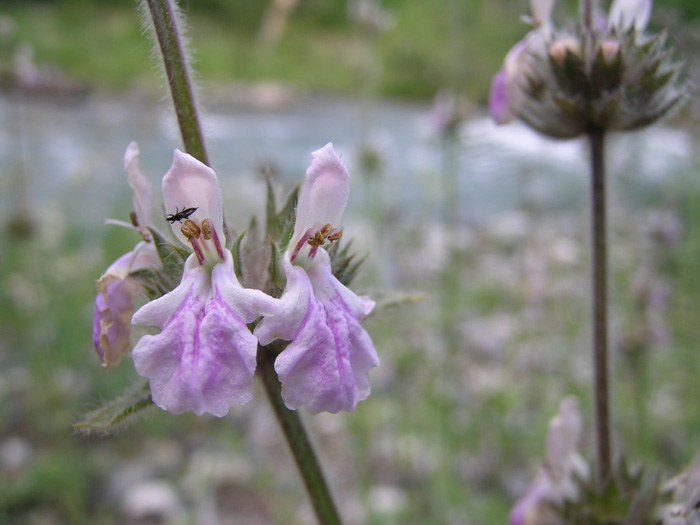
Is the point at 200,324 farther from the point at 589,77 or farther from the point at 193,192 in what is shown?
the point at 589,77

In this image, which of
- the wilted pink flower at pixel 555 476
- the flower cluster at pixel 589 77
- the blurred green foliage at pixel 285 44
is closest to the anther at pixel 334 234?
the flower cluster at pixel 589 77

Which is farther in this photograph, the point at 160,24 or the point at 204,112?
the point at 204,112

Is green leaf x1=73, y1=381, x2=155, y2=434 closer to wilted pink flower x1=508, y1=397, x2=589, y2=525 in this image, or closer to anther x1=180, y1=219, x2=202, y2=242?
anther x1=180, y1=219, x2=202, y2=242

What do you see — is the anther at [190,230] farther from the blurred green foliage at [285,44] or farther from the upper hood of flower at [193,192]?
the blurred green foliage at [285,44]

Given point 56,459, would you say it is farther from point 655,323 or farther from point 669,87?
point 669,87

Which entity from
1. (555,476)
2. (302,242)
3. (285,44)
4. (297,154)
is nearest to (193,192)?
(302,242)

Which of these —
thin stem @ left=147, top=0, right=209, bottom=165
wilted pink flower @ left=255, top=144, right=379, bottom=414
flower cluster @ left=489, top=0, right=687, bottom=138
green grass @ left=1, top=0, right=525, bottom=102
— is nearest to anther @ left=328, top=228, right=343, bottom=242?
wilted pink flower @ left=255, top=144, right=379, bottom=414

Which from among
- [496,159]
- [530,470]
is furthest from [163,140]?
[530,470]
